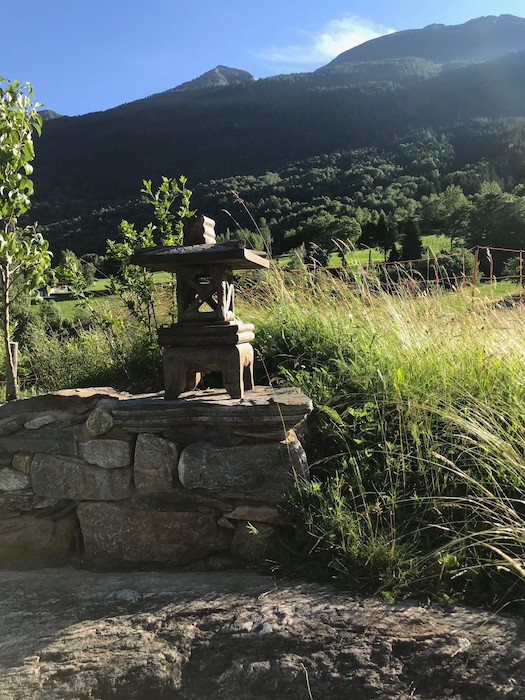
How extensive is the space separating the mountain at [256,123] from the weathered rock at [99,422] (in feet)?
134

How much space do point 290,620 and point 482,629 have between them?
69 cm

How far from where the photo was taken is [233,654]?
1794 mm

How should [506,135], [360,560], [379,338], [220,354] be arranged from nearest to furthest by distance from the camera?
[360,560] → [220,354] → [379,338] → [506,135]

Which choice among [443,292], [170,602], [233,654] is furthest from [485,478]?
[443,292]

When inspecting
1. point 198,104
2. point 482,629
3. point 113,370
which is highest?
point 198,104

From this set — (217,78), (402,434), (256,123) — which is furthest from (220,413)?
(217,78)

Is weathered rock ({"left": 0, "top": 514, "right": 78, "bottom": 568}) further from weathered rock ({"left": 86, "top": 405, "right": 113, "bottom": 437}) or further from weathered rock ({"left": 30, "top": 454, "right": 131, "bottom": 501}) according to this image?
weathered rock ({"left": 86, "top": 405, "right": 113, "bottom": 437})

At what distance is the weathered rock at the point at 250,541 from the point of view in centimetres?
247

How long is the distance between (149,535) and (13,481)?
918 mm

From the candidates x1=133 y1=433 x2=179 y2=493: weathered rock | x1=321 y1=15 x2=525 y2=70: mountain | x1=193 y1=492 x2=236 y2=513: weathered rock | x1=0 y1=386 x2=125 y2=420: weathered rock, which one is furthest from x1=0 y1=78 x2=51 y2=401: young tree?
x1=321 y1=15 x2=525 y2=70: mountain

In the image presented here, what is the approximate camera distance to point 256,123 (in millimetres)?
100812

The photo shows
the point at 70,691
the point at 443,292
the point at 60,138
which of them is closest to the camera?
the point at 70,691

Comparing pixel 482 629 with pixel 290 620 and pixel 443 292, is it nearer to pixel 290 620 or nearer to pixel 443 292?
pixel 290 620

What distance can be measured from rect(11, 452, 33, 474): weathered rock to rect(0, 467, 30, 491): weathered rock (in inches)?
1.1
